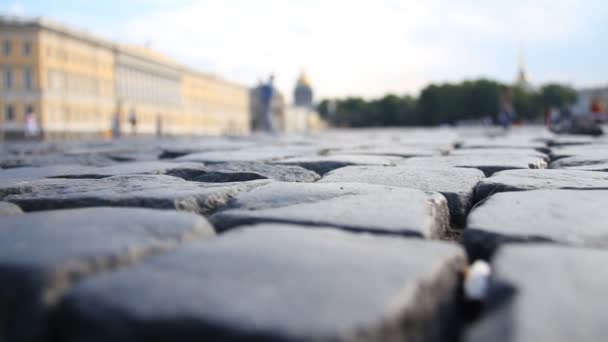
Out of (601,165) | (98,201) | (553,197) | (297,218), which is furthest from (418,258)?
(601,165)

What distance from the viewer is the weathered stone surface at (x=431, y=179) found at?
5.73ft

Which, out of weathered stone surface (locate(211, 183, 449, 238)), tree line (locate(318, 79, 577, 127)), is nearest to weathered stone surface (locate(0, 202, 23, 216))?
weathered stone surface (locate(211, 183, 449, 238))

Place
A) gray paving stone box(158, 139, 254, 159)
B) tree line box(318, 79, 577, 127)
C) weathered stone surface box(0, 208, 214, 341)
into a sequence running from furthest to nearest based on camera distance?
1. tree line box(318, 79, 577, 127)
2. gray paving stone box(158, 139, 254, 159)
3. weathered stone surface box(0, 208, 214, 341)

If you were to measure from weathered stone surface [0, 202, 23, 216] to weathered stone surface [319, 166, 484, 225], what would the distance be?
1.09m

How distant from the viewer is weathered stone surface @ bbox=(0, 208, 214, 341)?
79cm

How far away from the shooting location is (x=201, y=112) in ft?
249

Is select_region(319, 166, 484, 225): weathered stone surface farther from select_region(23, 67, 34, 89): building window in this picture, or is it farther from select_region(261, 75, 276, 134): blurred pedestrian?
select_region(23, 67, 34, 89): building window

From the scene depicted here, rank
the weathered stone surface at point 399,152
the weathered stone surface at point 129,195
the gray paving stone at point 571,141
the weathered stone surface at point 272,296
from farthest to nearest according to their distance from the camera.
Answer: the gray paving stone at point 571,141 < the weathered stone surface at point 399,152 < the weathered stone surface at point 129,195 < the weathered stone surface at point 272,296

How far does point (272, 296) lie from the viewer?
0.76 meters

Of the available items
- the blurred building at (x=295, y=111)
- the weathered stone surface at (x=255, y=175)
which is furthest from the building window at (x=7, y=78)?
the weathered stone surface at (x=255, y=175)

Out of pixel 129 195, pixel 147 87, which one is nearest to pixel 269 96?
pixel 129 195

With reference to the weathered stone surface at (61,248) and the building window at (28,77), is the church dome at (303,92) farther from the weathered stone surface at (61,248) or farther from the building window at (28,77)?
the weathered stone surface at (61,248)

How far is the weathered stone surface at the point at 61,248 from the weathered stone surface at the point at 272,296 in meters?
0.05

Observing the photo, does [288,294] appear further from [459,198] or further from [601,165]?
[601,165]
